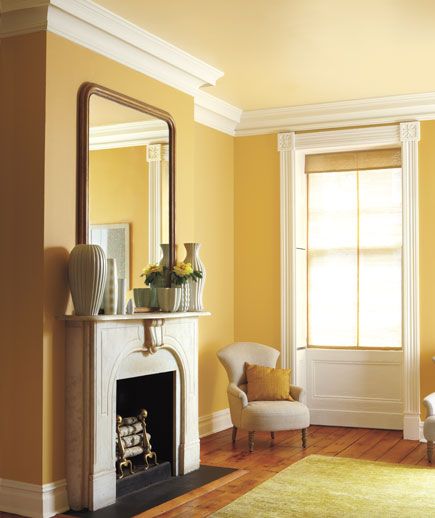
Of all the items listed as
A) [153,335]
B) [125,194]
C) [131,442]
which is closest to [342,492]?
[131,442]

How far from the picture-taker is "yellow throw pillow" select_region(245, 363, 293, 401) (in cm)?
666

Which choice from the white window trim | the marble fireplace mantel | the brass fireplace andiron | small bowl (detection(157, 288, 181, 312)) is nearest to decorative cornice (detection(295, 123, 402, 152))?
the white window trim

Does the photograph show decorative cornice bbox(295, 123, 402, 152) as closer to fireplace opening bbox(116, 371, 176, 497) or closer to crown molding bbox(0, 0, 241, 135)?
crown molding bbox(0, 0, 241, 135)

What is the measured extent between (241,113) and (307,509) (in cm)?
421

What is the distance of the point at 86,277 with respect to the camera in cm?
465

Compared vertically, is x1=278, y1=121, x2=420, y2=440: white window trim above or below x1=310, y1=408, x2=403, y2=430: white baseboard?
above

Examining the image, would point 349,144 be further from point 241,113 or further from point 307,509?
point 307,509

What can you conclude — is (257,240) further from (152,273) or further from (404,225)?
(152,273)

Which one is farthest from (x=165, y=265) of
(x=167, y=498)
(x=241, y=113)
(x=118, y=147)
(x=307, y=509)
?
(x=241, y=113)

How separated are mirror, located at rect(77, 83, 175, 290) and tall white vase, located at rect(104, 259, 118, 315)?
20cm

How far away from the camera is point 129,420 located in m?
5.36

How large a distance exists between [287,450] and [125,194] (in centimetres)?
261

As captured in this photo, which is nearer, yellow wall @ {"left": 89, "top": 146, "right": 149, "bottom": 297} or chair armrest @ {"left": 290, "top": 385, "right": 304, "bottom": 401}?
yellow wall @ {"left": 89, "top": 146, "right": 149, "bottom": 297}

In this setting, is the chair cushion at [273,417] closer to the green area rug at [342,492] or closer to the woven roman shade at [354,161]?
the green area rug at [342,492]
